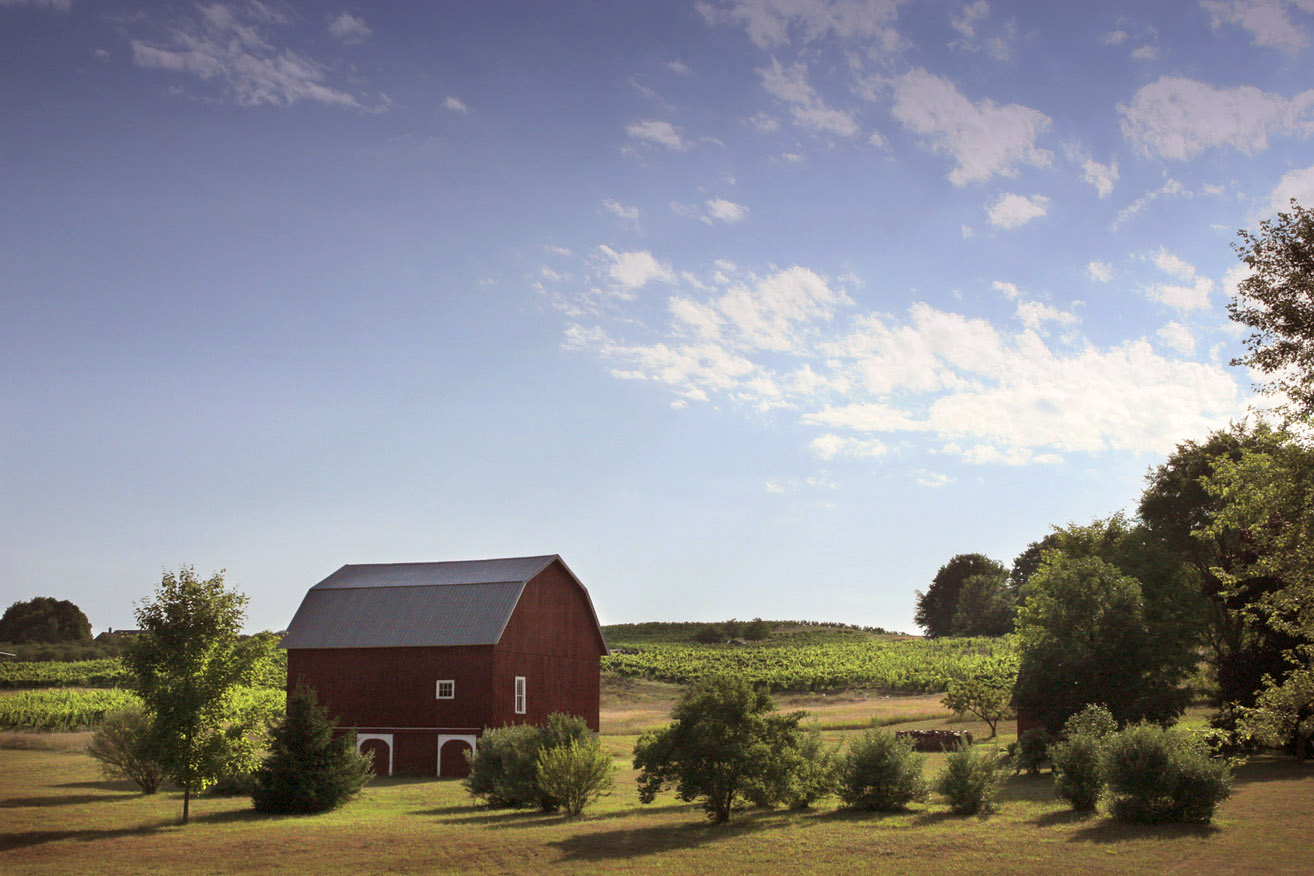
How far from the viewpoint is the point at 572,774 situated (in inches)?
994

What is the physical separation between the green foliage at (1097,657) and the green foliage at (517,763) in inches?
630

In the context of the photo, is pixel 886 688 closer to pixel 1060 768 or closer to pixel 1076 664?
pixel 1076 664

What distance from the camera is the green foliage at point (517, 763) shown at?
26.2 meters

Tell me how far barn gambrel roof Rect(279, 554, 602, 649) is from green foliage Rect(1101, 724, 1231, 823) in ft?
79.8

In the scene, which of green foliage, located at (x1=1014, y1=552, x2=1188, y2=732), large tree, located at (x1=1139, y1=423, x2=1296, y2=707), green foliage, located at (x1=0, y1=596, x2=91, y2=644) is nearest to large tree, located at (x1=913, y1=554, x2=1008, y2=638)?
large tree, located at (x1=1139, y1=423, x2=1296, y2=707)

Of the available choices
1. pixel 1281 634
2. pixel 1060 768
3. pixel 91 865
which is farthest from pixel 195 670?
pixel 1281 634

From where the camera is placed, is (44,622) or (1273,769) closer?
(1273,769)

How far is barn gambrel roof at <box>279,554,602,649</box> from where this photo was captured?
40.0 meters

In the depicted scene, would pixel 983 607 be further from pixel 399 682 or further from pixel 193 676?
pixel 193 676

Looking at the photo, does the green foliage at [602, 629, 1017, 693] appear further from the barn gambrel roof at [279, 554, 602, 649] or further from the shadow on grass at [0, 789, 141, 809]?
the shadow on grass at [0, 789, 141, 809]

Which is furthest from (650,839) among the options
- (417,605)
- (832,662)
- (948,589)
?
(948,589)

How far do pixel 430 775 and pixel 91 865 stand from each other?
20657mm

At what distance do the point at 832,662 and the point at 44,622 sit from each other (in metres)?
99.1

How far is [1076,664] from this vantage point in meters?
32.9
